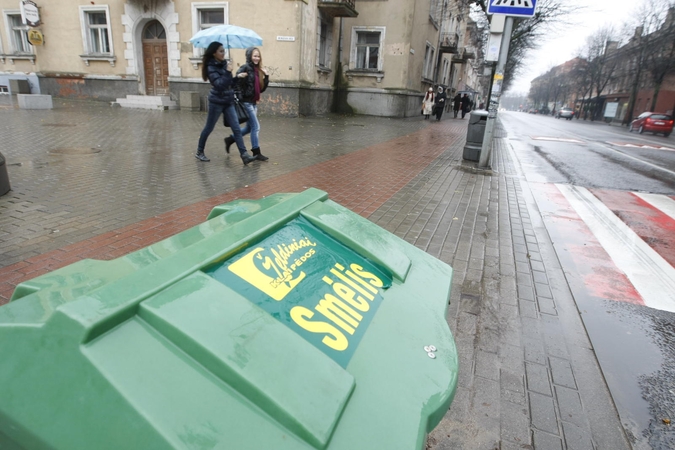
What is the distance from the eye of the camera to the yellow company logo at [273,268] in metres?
1.40

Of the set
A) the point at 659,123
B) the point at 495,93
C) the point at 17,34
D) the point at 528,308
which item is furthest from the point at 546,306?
the point at 659,123

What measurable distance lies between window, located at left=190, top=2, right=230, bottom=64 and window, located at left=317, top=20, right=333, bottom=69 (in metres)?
4.69

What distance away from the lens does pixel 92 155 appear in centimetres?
762

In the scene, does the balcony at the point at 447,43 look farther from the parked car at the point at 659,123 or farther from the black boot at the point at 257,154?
the black boot at the point at 257,154

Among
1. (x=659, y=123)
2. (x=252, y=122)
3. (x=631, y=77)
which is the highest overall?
(x=631, y=77)

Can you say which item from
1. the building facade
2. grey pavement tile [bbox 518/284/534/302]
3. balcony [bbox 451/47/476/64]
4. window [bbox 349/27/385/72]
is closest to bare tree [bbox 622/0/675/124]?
the building facade

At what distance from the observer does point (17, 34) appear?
21.0 metres

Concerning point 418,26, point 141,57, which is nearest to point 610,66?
point 418,26

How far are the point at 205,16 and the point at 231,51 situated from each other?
230 cm

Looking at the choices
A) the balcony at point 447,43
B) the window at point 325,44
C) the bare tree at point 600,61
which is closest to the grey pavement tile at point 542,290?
the window at point 325,44

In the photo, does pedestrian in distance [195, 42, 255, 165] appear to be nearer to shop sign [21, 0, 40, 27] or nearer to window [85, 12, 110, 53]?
window [85, 12, 110, 53]

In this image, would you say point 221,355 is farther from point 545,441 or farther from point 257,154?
point 257,154

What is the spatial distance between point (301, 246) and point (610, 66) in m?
67.7

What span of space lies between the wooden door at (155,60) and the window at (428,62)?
15.0 m
